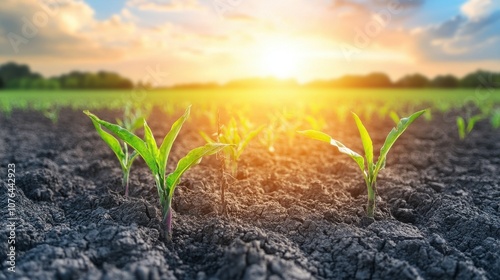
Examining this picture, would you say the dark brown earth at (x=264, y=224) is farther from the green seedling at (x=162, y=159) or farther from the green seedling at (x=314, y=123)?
the green seedling at (x=314, y=123)

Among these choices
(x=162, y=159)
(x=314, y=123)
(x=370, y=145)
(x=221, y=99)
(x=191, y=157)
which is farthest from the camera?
(x=221, y=99)

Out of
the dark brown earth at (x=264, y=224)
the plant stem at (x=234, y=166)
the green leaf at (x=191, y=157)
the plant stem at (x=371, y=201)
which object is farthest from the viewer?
the plant stem at (x=234, y=166)

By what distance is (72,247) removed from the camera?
7.70 feet

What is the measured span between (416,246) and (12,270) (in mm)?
2126

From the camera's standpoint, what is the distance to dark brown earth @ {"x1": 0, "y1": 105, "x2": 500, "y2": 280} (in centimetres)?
225

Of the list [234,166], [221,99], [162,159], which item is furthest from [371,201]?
[221,99]

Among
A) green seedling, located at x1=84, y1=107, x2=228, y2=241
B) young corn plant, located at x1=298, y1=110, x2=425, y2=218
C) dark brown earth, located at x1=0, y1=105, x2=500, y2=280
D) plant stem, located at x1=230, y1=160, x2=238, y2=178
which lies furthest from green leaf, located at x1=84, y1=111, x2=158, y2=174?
plant stem, located at x1=230, y1=160, x2=238, y2=178

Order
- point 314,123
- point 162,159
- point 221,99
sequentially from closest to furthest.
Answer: point 162,159
point 314,123
point 221,99

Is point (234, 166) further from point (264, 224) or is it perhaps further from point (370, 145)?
point (370, 145)

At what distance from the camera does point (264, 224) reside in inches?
110

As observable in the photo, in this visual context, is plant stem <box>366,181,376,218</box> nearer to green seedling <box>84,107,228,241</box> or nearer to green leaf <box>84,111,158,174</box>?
green seedling <box>84,107,228,241</box>

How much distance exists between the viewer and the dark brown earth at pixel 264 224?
2.25 metres

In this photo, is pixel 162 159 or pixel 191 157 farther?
pixel 162 159

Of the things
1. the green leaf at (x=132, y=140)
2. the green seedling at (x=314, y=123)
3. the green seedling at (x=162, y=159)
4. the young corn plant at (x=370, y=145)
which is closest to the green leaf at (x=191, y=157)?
the green seedling at (x=162, y=159)
